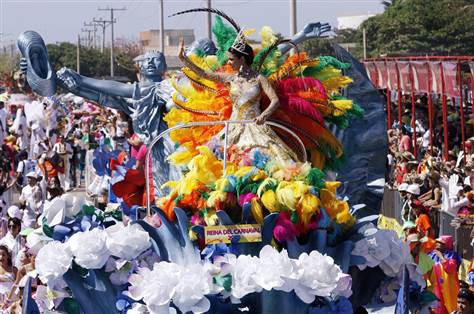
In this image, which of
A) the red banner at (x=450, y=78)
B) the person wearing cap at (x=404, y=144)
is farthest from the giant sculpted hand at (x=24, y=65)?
the person wearing cap at (x=404, y=144)

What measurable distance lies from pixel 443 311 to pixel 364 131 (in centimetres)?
186

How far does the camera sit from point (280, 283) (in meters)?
6.82

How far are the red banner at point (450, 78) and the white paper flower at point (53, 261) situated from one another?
10812 mm

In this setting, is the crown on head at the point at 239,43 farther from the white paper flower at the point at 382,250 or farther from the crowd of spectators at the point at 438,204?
the crowd of spectators at the point at 438,204

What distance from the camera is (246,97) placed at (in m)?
9.02

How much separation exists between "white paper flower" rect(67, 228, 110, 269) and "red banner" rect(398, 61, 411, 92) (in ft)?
46.8

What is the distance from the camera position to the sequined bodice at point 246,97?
902 centimetres

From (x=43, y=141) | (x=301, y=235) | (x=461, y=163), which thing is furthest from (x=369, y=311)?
(x=43, y=141)

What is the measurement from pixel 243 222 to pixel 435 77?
12.0 meters

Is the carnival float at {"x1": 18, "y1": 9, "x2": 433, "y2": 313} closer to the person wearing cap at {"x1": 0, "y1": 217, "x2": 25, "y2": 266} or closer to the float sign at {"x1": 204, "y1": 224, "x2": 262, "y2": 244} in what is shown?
the float sign at {"x1": 204, "y1": 224, "x2": 262, "y2": 244}

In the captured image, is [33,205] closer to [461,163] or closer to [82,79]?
[82,79]

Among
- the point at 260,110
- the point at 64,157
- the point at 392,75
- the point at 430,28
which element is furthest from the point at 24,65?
the point at 430,28

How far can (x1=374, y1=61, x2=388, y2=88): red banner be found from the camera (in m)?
23.7

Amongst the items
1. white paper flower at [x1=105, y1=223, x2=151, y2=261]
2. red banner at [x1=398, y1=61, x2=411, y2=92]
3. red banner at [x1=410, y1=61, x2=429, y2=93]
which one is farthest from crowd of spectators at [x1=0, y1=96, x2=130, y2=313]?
red banner at [x1=398, y1=61, x2=411, y2=92]
